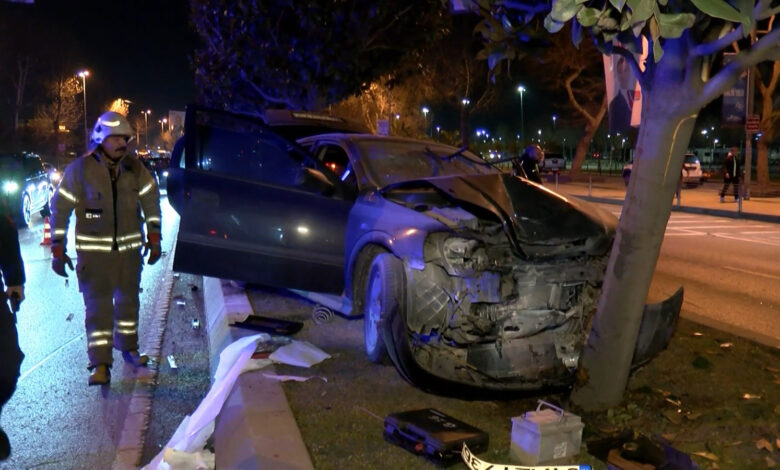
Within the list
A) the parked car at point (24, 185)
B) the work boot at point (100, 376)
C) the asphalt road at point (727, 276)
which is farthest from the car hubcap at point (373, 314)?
the parked car at point (24, 185)

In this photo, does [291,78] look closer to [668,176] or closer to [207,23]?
[207,23]

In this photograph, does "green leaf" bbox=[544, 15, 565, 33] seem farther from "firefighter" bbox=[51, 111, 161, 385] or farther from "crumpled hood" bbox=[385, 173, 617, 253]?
"firefighter" bbox=[51, 111, 161, 385]

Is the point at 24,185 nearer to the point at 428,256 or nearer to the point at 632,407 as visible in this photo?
the point at 428,256

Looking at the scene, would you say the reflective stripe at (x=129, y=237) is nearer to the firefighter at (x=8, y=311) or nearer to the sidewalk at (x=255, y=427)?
the sidewalk at (x=255, y=427)

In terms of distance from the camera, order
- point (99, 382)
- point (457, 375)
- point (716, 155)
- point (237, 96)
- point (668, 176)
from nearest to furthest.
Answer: point (668, 176) → point (457, 375) → point (99, 382) → point (237, 96) → point (716, 155)

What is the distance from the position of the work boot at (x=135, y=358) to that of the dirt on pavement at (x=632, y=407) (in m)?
1.41

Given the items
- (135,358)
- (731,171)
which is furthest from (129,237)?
(731,171)

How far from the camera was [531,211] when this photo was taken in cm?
489

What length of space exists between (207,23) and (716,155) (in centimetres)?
7019

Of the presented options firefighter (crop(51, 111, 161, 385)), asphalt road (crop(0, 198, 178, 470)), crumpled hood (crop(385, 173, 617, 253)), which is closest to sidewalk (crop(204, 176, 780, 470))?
asphalt road (crop(0, 198, 178, 470))

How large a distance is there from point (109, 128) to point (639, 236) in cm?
385

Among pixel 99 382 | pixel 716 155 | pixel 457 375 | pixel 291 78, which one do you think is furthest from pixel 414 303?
pixel 716 155

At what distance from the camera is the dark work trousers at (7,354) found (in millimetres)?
3221

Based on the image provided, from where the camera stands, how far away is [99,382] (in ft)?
18.3
